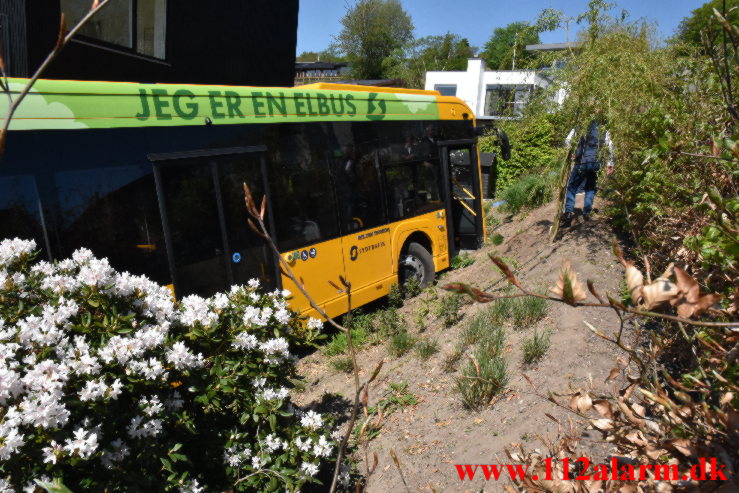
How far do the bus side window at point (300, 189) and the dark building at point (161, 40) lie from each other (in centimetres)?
436

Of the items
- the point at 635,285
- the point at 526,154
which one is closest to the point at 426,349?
the point at 635,285

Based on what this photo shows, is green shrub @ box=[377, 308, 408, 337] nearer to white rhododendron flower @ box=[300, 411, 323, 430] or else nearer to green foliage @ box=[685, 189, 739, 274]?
white rhododendron flower @ box=[300, 411, 323, 430]

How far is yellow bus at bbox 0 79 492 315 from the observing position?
4727 millimetres

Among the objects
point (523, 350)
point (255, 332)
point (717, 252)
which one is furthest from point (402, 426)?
point (717, 252)

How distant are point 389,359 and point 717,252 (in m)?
3.98

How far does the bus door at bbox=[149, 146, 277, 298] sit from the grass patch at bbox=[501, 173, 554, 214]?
6346mm

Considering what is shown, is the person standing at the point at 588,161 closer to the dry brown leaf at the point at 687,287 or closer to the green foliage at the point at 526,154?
the dry brown leaf at the point at 687,287

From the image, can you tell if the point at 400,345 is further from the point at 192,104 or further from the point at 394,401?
the point at 192,104

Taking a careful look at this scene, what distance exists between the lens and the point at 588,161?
8.17 m

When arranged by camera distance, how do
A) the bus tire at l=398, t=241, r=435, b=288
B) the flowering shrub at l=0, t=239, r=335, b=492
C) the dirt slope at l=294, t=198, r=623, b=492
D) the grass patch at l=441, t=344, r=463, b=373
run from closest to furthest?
1. the flowering shrub at l=0, t=239, r=335, b=492
2. the dirt slope at l=294, t=198, r=623, b=492
3. the grass patch at l=441, t=344, r=463, b=373
4. the bus tire at l=398, t=241, r=435, b=288

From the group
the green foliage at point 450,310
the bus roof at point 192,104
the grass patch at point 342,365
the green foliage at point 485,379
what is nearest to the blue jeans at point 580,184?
the bus roof at point 192,104

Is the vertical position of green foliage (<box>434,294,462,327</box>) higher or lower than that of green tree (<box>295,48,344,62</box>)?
lower

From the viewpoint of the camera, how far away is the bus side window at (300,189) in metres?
6.55

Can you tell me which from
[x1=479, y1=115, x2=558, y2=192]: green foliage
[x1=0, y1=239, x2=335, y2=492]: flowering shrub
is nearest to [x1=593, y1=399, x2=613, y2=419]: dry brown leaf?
[x1=0, y1=239, x2=335, y2=492]: flowering shrub
